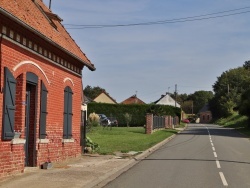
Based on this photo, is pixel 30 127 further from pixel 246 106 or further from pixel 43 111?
pixel 246 106

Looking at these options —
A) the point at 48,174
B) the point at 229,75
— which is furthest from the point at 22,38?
the point at 229,75

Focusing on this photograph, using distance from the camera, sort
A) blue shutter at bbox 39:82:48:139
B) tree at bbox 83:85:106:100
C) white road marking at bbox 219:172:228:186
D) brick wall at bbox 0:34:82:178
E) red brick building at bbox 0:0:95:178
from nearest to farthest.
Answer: red brick building at bbox 0:0:95:178, brick wall at bbox 0:34:82:178, white road marking at bbox 219:172:228:186, blue shutter at bbox 39:82:48:139, tree at bbox 83:85:106:100

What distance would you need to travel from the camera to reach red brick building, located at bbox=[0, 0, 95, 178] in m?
11.1

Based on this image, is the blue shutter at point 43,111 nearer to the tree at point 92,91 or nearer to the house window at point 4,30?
the house window at point 4,30

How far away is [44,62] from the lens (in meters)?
14.1

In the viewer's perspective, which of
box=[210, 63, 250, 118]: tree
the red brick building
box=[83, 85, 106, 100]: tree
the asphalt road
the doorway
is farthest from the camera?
box=[83, 85, 106, 100]: tree

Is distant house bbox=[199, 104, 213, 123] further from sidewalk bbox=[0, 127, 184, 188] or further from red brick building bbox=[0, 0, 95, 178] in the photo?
sidewalk bbox=[0, 127, 184, 188]

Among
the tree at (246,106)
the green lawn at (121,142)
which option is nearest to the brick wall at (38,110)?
the green lawn at (121,142)

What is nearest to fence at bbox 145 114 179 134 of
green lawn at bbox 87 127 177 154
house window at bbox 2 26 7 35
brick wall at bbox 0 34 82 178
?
green lawn at bbox 87 127 177 154

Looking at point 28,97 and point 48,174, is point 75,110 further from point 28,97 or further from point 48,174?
point 48,174

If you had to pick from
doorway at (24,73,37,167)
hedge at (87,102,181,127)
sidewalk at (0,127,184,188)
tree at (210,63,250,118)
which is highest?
tree at (210,63,250,118)

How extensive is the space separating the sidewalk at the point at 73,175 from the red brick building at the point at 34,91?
43cm

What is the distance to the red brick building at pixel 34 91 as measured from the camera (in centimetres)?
1112

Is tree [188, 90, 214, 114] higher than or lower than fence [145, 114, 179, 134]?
higher
